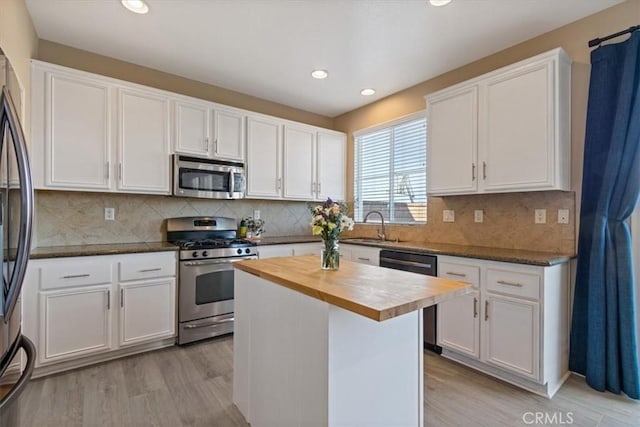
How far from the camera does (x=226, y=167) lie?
11.6ft

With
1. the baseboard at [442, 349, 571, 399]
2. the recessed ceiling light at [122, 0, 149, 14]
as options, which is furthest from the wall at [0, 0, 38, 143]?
the baseboard at [442, 349, 571, 399]

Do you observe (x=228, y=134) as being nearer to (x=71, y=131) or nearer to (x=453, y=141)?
(x=71, y=131)

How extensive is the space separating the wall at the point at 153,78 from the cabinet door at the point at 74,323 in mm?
2059

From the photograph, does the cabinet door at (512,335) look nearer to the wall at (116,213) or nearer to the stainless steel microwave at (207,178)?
the stainless steel microwave at (207,178)

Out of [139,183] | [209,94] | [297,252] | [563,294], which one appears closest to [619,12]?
[563,294]

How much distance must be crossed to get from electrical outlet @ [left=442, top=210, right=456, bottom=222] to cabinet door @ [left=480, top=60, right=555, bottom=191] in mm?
596

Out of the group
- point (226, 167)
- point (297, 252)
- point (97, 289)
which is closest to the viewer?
point (97, 289)

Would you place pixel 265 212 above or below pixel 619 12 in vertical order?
below

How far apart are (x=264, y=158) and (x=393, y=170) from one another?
161 cm

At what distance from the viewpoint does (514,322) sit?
2309 mm

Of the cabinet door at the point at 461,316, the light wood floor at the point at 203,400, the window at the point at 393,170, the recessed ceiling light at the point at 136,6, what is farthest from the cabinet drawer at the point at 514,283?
the recessed ceiling light at the point at 136,6

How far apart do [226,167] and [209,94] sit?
0.95m

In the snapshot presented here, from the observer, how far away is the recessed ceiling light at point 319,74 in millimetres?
3365

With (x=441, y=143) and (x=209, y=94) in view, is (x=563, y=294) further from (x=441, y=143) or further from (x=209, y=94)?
(x=209, y=94)
